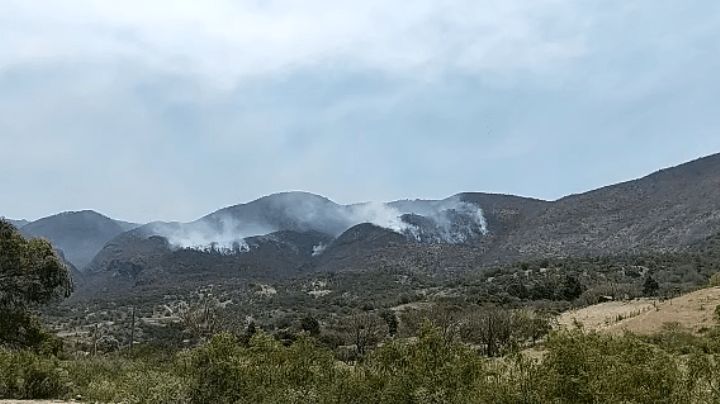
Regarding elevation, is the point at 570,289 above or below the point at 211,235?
below

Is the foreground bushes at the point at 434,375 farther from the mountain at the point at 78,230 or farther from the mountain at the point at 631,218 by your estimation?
the mountain at the point at 78,230

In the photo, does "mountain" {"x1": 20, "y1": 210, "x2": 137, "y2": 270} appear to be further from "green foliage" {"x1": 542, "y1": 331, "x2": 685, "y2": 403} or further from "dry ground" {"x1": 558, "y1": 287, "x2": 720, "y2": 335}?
"green foliage" {"x1": 542, "y1": 331, "x2": 685, "y2": 403}

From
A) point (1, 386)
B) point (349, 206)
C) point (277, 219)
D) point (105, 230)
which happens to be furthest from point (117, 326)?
point (105, 230)

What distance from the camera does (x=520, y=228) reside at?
3595 inches

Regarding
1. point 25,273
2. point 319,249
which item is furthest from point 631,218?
point 25,273

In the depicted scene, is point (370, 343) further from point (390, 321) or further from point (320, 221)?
point (320, 221)

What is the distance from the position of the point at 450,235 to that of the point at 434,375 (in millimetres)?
92446

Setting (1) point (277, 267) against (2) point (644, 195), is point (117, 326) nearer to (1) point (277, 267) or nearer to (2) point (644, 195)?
(1) point (277, 267)

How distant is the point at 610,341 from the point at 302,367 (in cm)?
537

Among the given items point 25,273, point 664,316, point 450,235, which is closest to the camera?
point 25,273

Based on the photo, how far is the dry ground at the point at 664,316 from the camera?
30406mm

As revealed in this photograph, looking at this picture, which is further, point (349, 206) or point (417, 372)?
point (349, 206)

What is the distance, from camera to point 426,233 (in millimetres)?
107312

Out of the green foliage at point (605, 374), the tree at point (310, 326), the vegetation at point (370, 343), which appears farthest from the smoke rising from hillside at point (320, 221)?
the green foliage at point (605, 374)
